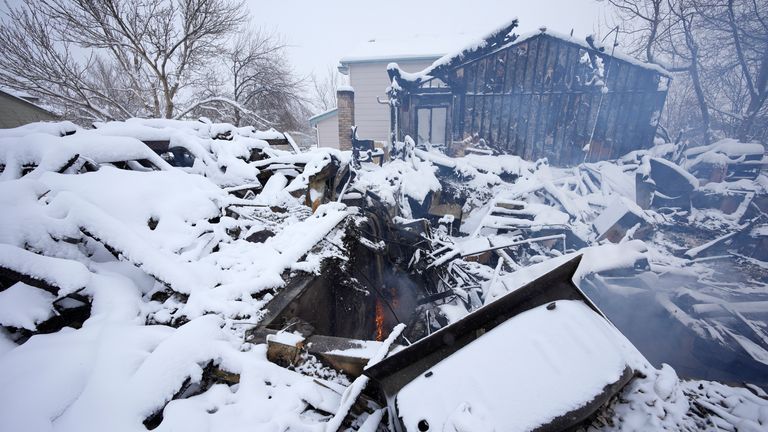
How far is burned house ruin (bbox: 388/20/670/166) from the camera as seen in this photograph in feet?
29.9

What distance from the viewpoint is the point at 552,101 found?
9.48m

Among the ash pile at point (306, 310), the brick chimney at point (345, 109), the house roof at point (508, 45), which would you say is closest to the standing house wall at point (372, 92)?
the brick chimney at point (345, 109)

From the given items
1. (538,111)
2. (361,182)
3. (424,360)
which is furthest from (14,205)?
(538,111)

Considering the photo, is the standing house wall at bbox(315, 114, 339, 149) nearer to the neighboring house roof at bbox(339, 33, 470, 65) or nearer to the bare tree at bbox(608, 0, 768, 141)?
the neighboring house roof at bbox(339, 33, 470, 65)

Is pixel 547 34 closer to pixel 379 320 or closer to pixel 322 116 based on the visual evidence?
pixel 379 320

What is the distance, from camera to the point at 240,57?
14.7 meters

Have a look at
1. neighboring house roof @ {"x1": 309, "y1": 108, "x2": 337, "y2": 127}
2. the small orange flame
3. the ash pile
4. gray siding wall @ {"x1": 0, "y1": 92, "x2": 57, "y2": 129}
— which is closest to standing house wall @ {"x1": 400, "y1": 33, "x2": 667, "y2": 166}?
the ash pile

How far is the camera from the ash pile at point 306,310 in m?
1.38

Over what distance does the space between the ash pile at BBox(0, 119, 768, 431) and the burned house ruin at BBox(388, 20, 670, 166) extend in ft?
15.6

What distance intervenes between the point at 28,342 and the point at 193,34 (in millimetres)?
14358

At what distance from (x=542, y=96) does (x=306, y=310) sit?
10.3 meters

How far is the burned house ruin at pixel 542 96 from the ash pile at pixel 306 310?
187 inches

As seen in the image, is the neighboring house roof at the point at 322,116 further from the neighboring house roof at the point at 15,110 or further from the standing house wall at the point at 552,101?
the neighboring house roof at the point at 15,110

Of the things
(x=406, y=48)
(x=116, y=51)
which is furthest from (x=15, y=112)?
(x=406, y=48)
